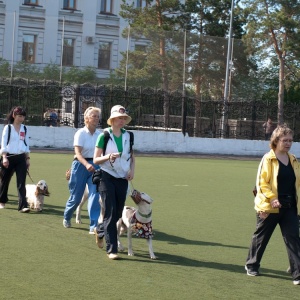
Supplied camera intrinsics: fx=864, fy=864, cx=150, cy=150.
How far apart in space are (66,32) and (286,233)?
53.0m

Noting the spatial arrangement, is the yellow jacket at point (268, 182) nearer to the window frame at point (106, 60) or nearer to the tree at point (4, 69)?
the tree at point (4, 69)

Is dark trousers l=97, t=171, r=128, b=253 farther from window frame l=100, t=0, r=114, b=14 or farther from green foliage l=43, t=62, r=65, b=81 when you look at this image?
window frame l=100, t=0, r=114, b=14

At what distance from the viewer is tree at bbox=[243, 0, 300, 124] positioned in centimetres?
4409

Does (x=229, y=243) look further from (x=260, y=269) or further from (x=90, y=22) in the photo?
(x=90, y=22)

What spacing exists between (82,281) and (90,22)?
5466 cm

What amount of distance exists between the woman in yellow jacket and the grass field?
1.57ft

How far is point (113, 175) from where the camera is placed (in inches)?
389

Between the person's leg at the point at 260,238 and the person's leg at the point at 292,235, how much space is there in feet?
0.32

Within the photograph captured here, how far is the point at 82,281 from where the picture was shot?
28.1 ft

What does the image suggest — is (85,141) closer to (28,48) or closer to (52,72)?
(52,72)

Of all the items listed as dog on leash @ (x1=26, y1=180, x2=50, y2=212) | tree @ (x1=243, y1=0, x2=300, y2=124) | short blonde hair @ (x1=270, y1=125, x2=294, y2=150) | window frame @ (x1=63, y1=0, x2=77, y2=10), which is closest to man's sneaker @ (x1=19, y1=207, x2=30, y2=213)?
dog on leash @ (x1=26, y1=180, x2=50, y2=212)

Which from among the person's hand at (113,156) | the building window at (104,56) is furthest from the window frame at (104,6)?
the person's hand at (113,156)

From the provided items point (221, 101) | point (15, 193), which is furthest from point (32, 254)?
point (221, 101)

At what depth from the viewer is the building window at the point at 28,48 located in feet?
190
